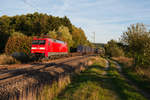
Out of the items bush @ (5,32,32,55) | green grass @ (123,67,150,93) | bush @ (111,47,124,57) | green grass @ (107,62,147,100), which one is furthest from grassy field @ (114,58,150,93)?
bush @ (111,47,124,57)

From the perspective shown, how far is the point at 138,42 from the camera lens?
21812 mm

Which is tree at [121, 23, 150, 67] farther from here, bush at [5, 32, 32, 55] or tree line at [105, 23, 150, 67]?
bush at [5, 32, 32, 55]

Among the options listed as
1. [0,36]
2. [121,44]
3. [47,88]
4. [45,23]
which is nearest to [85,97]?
[47,88]

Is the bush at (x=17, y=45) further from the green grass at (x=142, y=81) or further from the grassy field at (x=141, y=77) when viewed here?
the green grass at (x=142, y=81)

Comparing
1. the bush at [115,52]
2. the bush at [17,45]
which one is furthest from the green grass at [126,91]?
the bush at [115,52]

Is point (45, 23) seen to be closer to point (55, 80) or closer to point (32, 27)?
point (32, 27)

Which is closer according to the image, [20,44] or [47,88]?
[47,88]

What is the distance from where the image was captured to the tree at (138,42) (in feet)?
65.4

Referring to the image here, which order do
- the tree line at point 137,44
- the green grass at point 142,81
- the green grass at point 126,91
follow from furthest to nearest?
the tree line at point 137,44 < the green grass at point 142,81 < the green grass at point 126,91

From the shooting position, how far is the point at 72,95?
897 centimetres

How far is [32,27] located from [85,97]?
45073 millimetres

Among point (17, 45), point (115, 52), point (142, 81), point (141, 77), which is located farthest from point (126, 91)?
point (115, 52)

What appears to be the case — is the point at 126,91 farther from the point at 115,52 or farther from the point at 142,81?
the point at 115,52

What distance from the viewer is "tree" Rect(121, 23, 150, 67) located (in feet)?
65.4
